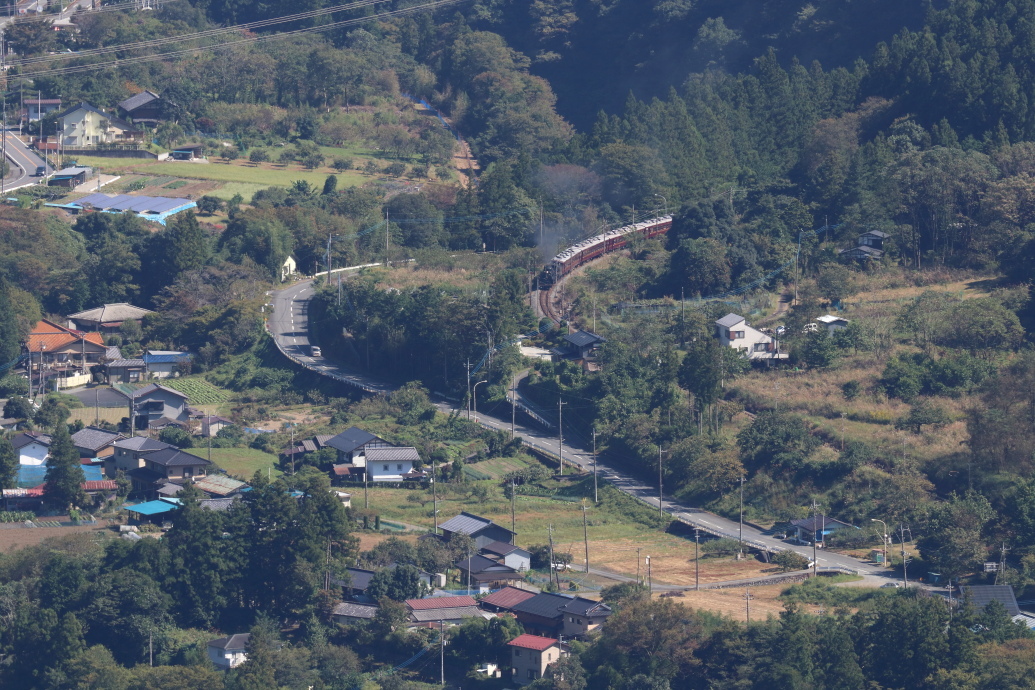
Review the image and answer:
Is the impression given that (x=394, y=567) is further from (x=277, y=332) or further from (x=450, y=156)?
(x=450, y=156)

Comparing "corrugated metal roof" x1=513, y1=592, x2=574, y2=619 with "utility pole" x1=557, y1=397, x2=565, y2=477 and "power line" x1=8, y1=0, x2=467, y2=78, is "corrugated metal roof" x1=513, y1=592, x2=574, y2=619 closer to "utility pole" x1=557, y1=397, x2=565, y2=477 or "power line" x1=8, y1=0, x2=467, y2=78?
"utility pole" x1=557, y1=397, x2=565, y2=477

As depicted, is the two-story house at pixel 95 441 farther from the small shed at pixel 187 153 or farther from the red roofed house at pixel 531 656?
the small shed at pixel 187 153

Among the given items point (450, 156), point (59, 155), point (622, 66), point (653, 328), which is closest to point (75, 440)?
point (653, 328)

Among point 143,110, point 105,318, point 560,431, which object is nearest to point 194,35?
point 143,110

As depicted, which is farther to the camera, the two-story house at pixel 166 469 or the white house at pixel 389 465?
the white house at pixel 389 465

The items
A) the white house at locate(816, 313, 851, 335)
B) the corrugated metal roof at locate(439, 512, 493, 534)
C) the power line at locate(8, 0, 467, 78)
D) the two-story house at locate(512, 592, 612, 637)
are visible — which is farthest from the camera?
the power line at locate(8, 0, 467, 78)

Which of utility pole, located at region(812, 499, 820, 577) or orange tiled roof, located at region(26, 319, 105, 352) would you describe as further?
orange tiled roof, located at region(26, 319, 105, 352)

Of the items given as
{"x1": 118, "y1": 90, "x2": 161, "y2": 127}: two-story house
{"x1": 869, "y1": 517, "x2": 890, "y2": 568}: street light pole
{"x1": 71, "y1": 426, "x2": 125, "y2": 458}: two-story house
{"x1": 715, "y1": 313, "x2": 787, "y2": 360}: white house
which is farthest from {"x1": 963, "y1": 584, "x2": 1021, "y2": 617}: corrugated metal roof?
{"x1": 118, "y1": 90, "x2": 161, "y2": 127}: two-story house

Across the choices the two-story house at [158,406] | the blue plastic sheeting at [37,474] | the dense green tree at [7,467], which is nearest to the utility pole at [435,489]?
the two-story house at [158,406]
